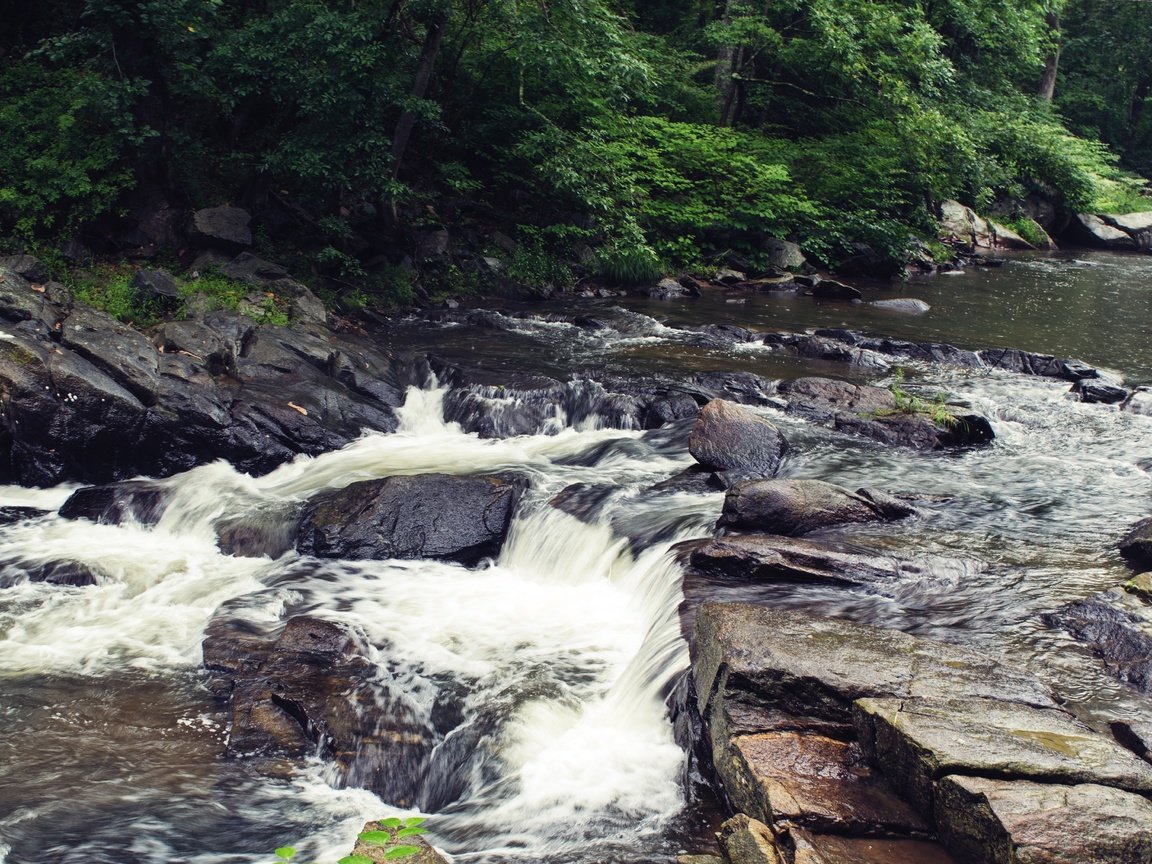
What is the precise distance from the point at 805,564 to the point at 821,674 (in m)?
2.01

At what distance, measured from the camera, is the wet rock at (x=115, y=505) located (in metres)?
9.45

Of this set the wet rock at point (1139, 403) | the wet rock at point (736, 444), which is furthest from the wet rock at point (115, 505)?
the wet rock at point (1139, 403)

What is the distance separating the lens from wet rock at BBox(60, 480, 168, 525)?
9.45m

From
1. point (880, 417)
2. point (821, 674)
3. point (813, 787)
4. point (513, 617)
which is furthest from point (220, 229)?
point (813, 787)

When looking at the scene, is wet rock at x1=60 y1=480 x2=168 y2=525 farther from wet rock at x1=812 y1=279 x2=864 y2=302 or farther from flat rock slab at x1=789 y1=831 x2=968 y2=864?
wet rock at x1=812 y1=279 x2=864 y2=302

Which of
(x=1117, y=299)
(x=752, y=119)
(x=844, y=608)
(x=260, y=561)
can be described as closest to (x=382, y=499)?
(x=260, y=561)

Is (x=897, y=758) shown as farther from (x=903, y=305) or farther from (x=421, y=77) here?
(x=903, y=305)

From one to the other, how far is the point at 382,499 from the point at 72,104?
8566mm

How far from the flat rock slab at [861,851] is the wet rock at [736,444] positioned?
18.2 ft

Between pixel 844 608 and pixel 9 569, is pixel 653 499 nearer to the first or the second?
pixel 844 608

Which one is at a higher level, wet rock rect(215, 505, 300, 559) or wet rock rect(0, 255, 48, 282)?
wet rock rect(0, 255, 48, 282)

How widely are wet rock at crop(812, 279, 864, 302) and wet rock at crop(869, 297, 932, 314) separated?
20.1 inches

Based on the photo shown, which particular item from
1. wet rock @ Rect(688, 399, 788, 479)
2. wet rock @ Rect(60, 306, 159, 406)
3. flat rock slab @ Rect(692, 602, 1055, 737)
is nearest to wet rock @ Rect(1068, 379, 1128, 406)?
wet rock @ Rect(688, 399, 788, 479)

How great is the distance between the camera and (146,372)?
10609 millimetres
